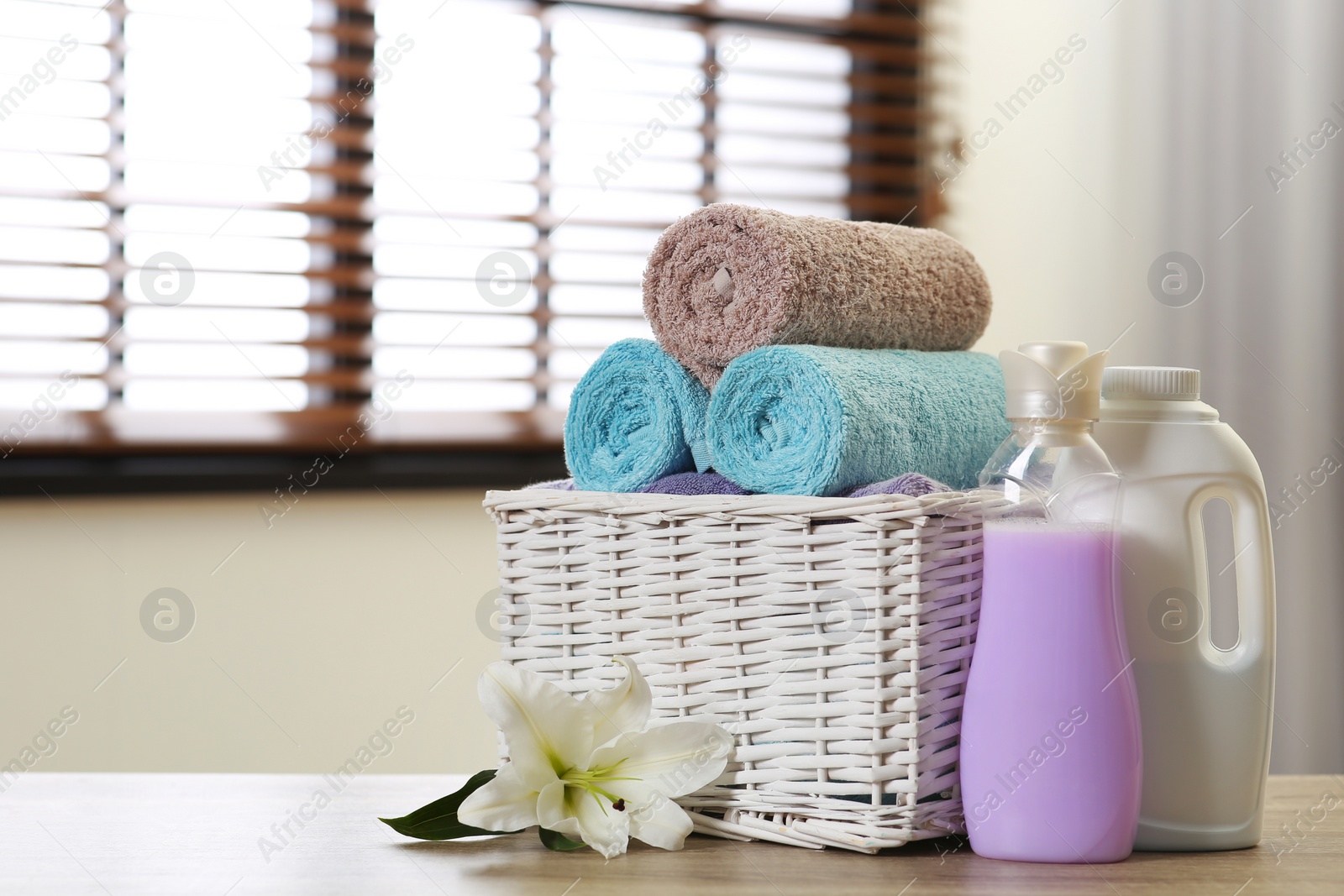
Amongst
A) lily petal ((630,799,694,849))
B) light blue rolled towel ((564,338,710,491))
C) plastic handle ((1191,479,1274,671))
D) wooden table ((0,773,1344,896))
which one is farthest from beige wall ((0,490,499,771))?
plastic handle ((1191,479,1274,671))

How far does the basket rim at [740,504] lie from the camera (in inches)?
20.6

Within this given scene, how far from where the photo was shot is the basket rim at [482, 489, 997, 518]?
52 cm

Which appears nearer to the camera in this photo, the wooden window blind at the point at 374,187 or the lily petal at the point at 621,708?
the lily petal at the point at 621,708

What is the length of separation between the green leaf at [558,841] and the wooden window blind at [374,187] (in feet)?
2.87

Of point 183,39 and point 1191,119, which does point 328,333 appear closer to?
point 183,39

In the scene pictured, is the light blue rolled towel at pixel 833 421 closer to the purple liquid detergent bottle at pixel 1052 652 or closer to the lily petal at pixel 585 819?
the purple liquid detergent bottle at pixel 1052 652

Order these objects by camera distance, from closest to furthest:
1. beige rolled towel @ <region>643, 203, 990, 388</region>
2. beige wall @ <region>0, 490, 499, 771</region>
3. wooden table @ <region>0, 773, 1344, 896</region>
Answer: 1. wooden table @ <region>0, 773, 1344, 896</region>
2. beige rolled towel @ <region>643, 203, 990, 388</region>
3. beige wall @ <region>0, 490, 499, 771</region>

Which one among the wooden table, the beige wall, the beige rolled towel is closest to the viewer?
the wooden table

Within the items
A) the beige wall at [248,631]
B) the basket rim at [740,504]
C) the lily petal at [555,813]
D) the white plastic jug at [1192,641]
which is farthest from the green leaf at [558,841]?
the beige wall at [248,631]

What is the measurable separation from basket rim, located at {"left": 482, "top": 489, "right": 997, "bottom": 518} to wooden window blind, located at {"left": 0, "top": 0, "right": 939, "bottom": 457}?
78cm

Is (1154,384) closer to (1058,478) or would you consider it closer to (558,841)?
(1058,478)

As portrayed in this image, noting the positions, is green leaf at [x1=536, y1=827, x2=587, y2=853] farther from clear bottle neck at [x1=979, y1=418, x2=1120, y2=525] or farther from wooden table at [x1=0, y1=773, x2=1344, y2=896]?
clear bottle neck at [x1=979, y1=418, x2=1120, y2=525]

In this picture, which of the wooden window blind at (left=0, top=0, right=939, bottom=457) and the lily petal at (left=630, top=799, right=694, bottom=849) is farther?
the wooden window blind at (left=0, top=0, right=939, bottom=457)

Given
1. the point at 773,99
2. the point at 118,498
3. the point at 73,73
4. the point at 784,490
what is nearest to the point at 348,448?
the point at 118,498
